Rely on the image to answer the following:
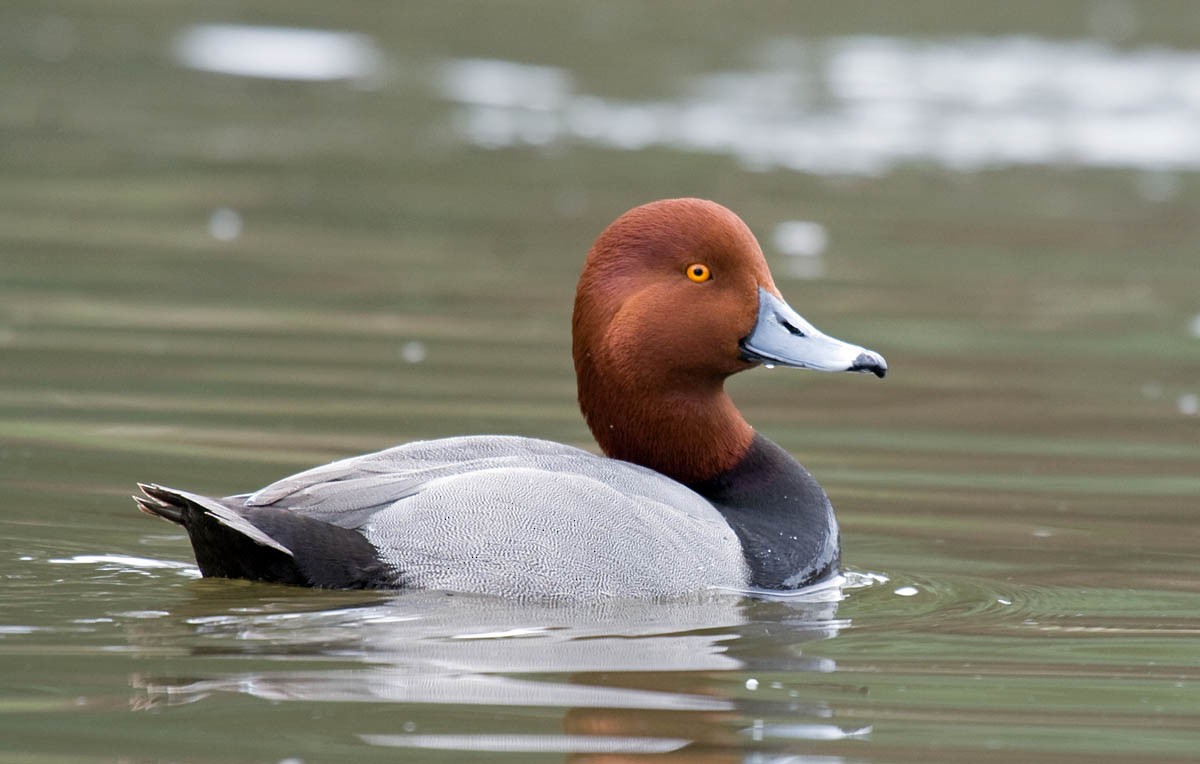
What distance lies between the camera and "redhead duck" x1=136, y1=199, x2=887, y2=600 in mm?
5438

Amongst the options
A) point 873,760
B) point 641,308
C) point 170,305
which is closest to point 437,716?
point 873,760

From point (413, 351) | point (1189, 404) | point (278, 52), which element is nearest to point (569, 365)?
point (413, 351)

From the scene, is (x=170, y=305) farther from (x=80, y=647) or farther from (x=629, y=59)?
(x=629, y=59)

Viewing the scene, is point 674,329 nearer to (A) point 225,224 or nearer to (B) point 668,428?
(B) point 668,428

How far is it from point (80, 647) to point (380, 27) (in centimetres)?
1914

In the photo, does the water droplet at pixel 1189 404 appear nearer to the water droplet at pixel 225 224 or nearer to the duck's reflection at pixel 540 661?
the duck's reflection at pixel 540 661

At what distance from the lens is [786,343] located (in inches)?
241

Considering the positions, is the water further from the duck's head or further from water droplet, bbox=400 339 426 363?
the duck's head

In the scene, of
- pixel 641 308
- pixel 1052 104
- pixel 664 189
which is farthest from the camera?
pixel 1052 104

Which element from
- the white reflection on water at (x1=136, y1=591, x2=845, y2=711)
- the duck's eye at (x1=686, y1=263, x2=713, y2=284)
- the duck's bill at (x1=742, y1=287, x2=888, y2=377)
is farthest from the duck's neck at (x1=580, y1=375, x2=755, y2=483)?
the white reflection on water at (x1=136, y1=591, x2=845, y2=711)

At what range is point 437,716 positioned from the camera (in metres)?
4.48

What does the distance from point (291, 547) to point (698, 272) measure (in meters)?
1.52

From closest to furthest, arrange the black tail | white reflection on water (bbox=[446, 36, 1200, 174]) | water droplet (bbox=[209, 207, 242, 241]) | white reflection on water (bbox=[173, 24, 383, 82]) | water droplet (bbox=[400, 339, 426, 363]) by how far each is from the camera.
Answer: the black tail, water droplet (bbox=[400, 339, 426, 363]), water droplet (bbox=[209, 207, 242, 241]), white reflection on water (bbox=[446, 36, 1200, 174]), white reflection on water (bbox=[173, 24, 383, 82])

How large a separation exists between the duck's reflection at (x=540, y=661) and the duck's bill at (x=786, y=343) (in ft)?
2.38
